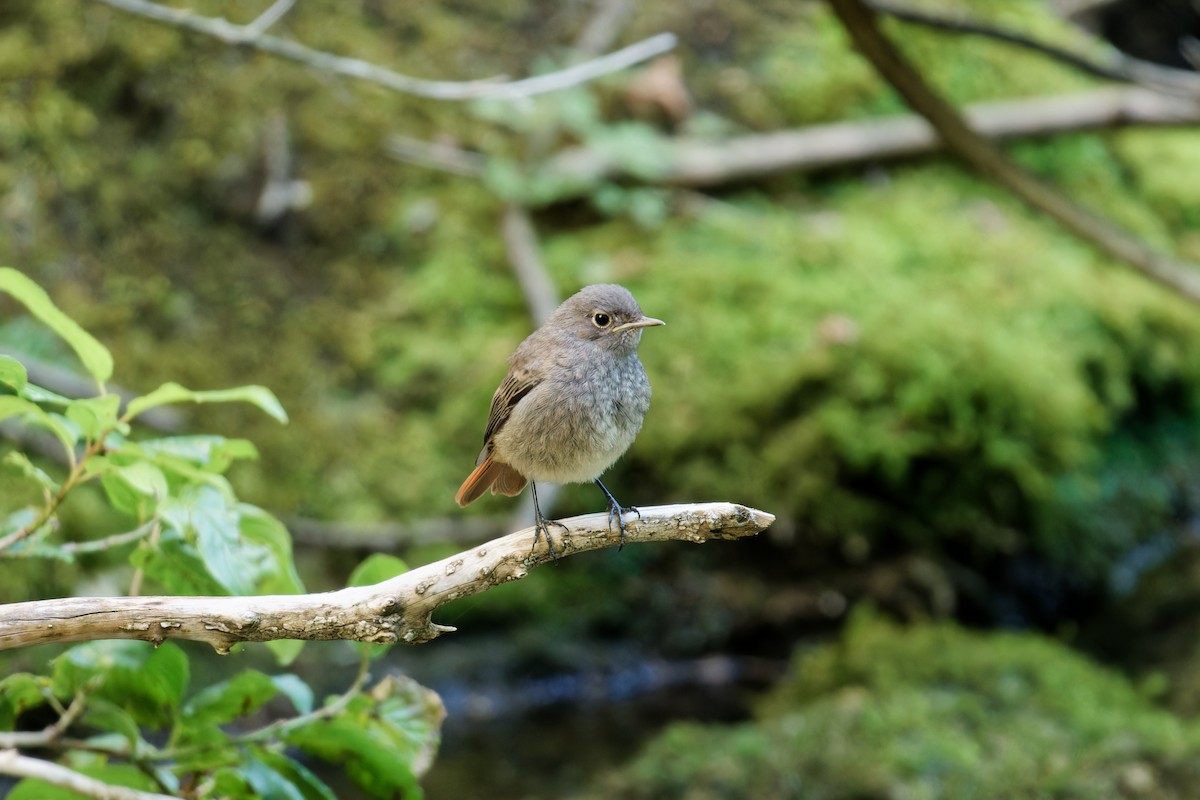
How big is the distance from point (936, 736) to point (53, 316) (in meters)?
3.87

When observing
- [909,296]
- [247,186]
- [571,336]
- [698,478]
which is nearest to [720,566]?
[698,478]

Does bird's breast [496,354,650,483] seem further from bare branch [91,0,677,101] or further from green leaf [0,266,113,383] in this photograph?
bare branch [91,0,677,101]

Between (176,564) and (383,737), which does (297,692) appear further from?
(176,564)

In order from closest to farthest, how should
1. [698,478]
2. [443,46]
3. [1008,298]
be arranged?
[698,478], [1008,298], [443,46]

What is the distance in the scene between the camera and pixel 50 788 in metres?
2.30

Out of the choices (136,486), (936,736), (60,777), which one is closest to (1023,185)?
(936,736)

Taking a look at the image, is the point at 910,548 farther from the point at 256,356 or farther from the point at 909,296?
the point at 256,356

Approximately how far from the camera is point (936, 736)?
474cm

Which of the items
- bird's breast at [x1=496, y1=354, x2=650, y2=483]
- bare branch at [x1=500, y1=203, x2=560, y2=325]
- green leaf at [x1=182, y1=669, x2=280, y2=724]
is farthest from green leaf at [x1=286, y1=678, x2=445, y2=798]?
bare branch at [x1=500, y1=203, x2=560, y2=325]

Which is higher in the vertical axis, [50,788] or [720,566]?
[720,566]

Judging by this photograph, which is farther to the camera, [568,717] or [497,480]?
[568,717]

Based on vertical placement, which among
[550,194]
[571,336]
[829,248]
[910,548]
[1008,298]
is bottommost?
[910,548]

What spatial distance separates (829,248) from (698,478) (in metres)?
1.94

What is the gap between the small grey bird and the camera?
3178mm
